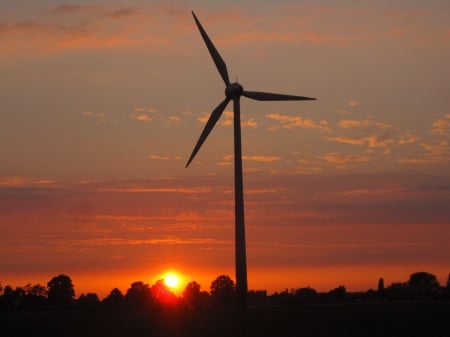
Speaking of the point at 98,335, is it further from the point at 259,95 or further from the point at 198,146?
the point at 259,95

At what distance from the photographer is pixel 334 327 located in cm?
6588

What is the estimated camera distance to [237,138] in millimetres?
96688

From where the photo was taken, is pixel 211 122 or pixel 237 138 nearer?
pixel 237 138

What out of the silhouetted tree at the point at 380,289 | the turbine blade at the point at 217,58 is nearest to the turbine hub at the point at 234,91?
the turbine blade at the point at 217,58

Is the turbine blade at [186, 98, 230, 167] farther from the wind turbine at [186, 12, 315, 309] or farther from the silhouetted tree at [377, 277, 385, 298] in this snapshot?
the silhouetted tree at [377, 277, 385, 298]

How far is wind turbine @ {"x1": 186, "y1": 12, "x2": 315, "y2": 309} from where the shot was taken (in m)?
91.2

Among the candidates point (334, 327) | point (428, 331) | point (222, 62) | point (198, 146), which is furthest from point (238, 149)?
point (428, 331)

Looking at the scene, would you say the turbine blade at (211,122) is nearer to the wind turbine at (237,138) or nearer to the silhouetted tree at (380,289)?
the wind turbine at (237,138)

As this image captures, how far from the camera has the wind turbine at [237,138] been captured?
9119 cm

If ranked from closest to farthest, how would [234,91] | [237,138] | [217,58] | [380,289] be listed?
1. [237,138]
2. [234,91]
3. [217,58]
4. [380,289]

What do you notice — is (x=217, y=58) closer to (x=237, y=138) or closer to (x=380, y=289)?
(x=237, y=138)

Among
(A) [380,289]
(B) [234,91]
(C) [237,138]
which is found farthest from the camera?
(A) [380,289]

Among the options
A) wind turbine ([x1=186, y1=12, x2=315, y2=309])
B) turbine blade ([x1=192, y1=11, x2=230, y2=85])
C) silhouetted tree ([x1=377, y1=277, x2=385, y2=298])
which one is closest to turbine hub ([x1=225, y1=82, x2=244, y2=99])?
wind turbine ([x1=186, y1=12, x2=315, y2=309])

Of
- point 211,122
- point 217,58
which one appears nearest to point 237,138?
point 211,122
